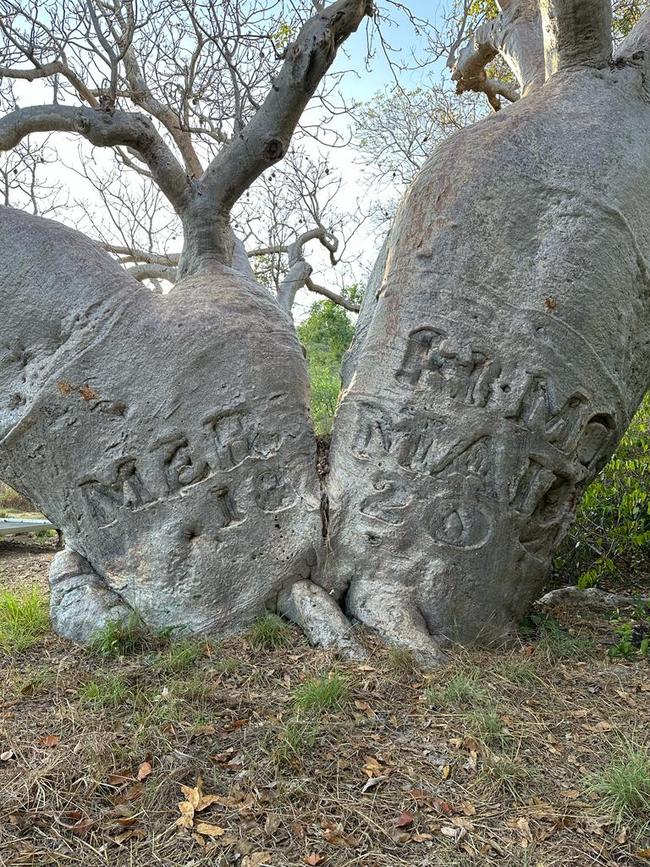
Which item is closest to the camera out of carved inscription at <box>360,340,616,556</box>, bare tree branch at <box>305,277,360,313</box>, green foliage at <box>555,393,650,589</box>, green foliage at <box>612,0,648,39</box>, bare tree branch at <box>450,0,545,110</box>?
carved inscription at <box>360,340,616,556</box>

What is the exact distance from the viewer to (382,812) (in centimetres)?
187

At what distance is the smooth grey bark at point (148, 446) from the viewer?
292 centimetres

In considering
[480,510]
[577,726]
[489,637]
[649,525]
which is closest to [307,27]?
[480,510]

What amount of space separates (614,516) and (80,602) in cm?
337

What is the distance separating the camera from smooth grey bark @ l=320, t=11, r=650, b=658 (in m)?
2.82

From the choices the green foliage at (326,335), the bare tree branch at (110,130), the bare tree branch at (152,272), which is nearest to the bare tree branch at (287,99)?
the bare tree branch at (110,130)

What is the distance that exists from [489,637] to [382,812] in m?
Result: 1.27

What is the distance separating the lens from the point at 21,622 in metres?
3.12

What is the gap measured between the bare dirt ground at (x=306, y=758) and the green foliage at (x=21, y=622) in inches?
4.7

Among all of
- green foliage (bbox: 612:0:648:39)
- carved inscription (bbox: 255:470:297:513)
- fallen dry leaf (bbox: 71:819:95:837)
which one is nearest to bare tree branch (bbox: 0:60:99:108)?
carved inscription (bbox: 255:470:297:513)

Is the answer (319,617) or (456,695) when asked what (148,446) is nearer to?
(319,617)

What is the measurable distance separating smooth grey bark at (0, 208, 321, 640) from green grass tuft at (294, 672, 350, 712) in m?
0.63

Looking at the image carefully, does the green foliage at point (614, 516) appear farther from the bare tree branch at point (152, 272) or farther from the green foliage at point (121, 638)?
the bare tree branch at point (152, 272)

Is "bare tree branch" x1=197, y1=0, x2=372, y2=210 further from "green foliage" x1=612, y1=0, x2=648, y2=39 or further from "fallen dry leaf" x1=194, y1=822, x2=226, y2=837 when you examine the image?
"green foliage" x1=612, y1=0, x2=648, y2=39
